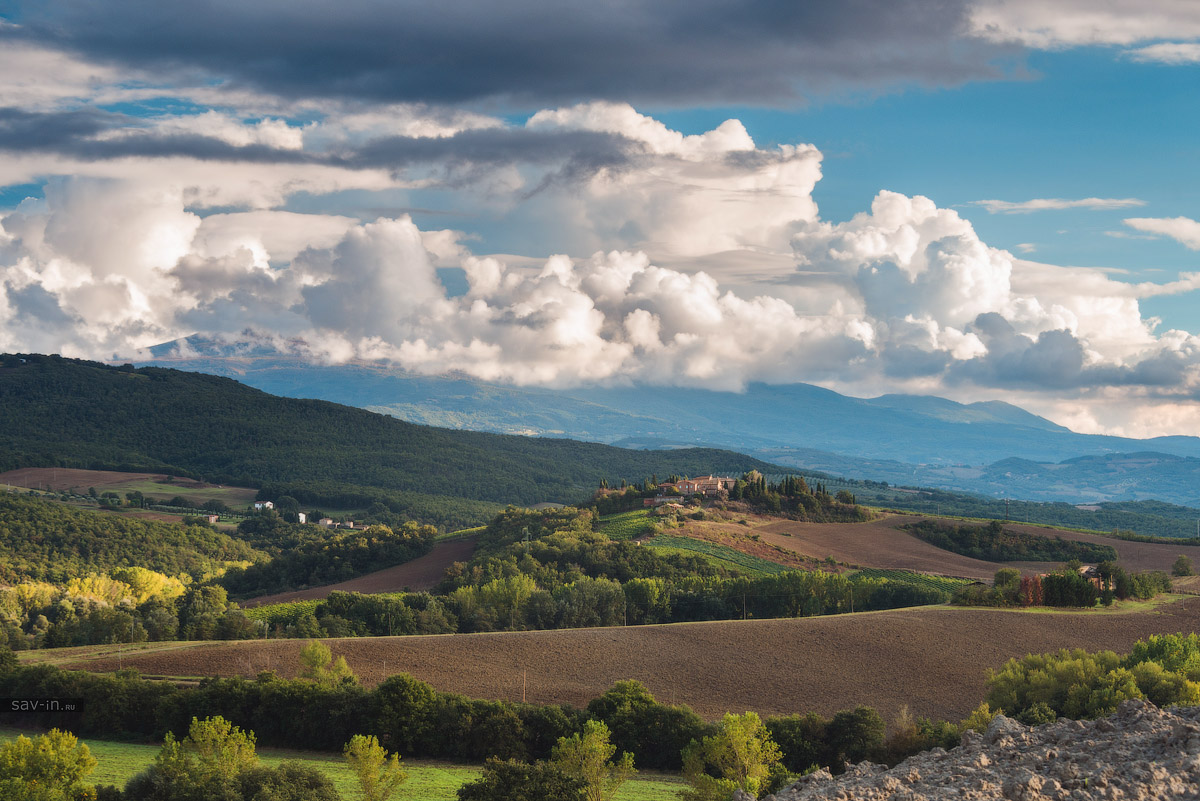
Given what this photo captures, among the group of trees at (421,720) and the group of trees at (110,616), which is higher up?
the group of trees at (421,720)

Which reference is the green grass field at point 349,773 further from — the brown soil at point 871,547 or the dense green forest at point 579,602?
the brown soil at point 871,547

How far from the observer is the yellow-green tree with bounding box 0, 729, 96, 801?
33938mm

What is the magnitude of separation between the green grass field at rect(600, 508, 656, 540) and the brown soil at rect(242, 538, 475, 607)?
1986 centimetres

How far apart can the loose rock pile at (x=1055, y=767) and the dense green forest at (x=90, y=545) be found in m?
130

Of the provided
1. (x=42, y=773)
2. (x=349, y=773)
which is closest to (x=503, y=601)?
(x=349, y=773)

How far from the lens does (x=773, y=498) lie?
153375 millimetres

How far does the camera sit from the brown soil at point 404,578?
118 metres

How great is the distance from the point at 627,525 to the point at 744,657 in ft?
222

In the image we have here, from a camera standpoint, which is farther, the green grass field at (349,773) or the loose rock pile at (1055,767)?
the green grass field at (349,773)

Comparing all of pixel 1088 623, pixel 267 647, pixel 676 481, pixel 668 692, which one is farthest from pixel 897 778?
pixel 676 481

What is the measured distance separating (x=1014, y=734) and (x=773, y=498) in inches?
4912

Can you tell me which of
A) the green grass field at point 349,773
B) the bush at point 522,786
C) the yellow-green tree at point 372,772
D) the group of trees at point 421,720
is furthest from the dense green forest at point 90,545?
the bush at point 522,786

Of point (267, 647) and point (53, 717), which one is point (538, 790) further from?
Answer: point (267, 647)

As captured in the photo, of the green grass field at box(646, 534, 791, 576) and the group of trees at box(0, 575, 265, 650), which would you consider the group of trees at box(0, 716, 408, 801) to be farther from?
the green grass field at box(646, 534, 791, 576)
